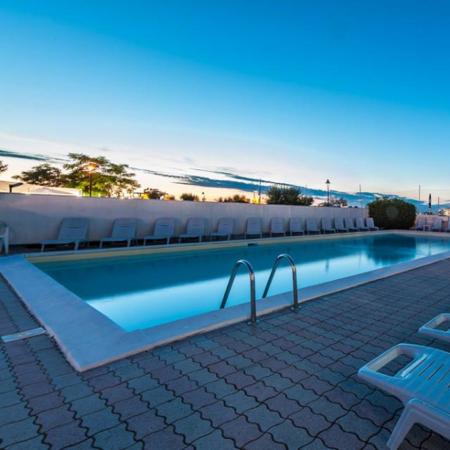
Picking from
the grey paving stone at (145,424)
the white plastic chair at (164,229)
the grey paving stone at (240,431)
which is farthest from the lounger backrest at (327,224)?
the grey paving stone at (145,424)

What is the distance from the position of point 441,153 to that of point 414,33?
11640 millimetres

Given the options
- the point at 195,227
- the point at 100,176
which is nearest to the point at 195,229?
the point at 195,227

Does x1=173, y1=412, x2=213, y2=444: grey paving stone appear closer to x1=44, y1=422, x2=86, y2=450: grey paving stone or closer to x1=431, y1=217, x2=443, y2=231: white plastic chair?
x1=44, y1=422, x2=86, y2=450: grey paving stone

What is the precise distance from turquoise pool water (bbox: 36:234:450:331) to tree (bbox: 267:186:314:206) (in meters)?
10.9

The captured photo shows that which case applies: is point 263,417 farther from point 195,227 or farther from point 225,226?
point 225,226

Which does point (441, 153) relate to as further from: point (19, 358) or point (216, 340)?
point (19, 358)

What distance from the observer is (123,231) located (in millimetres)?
8461

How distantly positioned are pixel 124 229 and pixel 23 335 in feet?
19.8

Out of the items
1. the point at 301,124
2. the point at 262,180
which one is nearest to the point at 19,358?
the point at 301,124

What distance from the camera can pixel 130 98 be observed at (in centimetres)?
1197

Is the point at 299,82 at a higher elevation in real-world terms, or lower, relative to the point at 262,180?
higher

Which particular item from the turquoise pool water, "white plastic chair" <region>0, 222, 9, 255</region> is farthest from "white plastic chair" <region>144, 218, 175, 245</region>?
"white plastic chair" <region>0, 222, 9, 255</region>

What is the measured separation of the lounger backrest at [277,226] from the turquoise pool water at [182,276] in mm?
1709

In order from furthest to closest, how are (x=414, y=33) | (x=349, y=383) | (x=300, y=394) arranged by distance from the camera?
(x=414, y=33) → (x=349, y=383) → (x=300, y=394)
